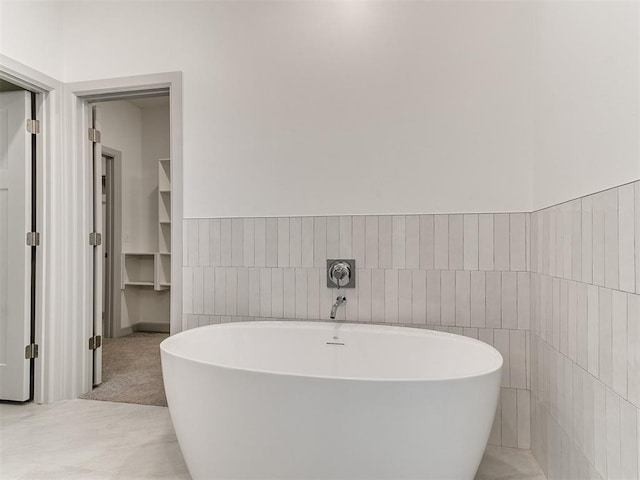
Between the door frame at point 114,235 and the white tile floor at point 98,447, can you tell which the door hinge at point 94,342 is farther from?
the door frame at point 114,235

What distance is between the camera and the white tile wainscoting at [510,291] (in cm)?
120

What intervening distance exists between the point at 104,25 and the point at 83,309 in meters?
1.80

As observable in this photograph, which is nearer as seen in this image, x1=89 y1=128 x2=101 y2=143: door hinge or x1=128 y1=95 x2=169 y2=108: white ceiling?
x1=89 y1=128 x2=101 y2=143: door hinge

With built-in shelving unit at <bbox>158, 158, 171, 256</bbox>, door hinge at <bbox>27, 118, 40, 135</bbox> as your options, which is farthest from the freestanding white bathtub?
built-in shelving unit at <bbox>158, 158, 171, 256</bbox>

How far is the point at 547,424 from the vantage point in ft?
5.98

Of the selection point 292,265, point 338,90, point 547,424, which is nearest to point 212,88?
point 338,90

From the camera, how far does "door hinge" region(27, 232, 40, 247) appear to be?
2.66 metres

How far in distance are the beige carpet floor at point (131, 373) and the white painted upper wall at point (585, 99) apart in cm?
252

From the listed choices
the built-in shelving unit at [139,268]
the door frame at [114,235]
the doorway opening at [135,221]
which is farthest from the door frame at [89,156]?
the built-in shelving unit at [139,268]

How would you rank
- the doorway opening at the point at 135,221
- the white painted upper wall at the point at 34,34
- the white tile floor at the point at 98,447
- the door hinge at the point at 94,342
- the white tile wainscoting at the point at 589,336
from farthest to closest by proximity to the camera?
the doorway opening at the point at 135,221, the door hinge at the point at 94,342, the white painted upper wall at the point at 34,34, the white tile floor at the point at 98,447, the white tile wainscoting at the point at 589,336

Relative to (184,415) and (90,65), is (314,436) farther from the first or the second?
(90,65)

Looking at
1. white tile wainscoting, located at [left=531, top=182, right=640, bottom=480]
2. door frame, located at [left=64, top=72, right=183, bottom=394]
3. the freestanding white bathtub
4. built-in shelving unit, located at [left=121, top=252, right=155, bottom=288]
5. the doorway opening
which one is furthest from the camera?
built-in shelving unit, located at [left=121, top=252, right=155, bottom=288]

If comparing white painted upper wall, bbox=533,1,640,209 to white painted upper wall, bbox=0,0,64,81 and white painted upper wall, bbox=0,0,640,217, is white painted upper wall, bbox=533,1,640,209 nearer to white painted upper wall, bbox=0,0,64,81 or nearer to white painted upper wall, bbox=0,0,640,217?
white painted upper wall, bbox=0,0,640,217

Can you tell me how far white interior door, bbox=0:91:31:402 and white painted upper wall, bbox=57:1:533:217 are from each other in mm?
578
